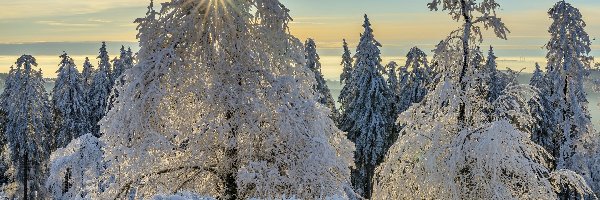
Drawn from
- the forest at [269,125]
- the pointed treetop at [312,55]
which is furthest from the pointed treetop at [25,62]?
the forest at [269,125]

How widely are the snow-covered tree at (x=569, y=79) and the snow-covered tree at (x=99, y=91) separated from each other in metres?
29.3

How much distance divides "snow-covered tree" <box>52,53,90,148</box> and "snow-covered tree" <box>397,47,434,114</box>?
23.1 meters

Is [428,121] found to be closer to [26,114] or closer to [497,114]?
[497,114]

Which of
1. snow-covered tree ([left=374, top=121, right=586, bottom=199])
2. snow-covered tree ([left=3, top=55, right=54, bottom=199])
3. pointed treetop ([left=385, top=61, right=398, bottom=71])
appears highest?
pointed treetop ([left=385, top=61, right=398, bottom=71])

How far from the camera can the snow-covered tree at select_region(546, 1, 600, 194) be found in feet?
84.3

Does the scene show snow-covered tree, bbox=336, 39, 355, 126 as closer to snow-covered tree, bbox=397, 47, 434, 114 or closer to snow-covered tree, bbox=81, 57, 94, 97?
snow-covered tree, bbox=397, 47, 434, 114

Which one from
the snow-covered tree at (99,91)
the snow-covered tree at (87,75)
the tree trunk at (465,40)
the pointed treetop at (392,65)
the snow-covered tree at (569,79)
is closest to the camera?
the tree trunk at (465,40)

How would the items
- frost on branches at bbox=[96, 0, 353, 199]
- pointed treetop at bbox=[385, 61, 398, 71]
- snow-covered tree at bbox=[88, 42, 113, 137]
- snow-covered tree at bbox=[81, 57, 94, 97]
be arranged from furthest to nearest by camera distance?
snow-covered tree at bbox=[81, 57, 94, 97] → snow-covered tree at bbox=[88, 42, 113, 137] → pointed treetop at bbox=[385, 61, 398, 71] → frost on branches at bbox=[96, 0, 353, 199]

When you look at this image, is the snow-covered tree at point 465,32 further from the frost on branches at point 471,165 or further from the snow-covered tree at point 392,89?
the snow-covered tree at point 392,89

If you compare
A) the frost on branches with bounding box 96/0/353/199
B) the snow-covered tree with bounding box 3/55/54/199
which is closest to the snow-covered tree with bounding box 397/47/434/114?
the frost on branches with bounding box 96/0/353/199

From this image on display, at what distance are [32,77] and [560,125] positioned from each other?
35.3 metres

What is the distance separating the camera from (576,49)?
25812 millimetres

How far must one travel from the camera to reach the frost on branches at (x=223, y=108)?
390 inches

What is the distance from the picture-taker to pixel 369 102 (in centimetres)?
3688
